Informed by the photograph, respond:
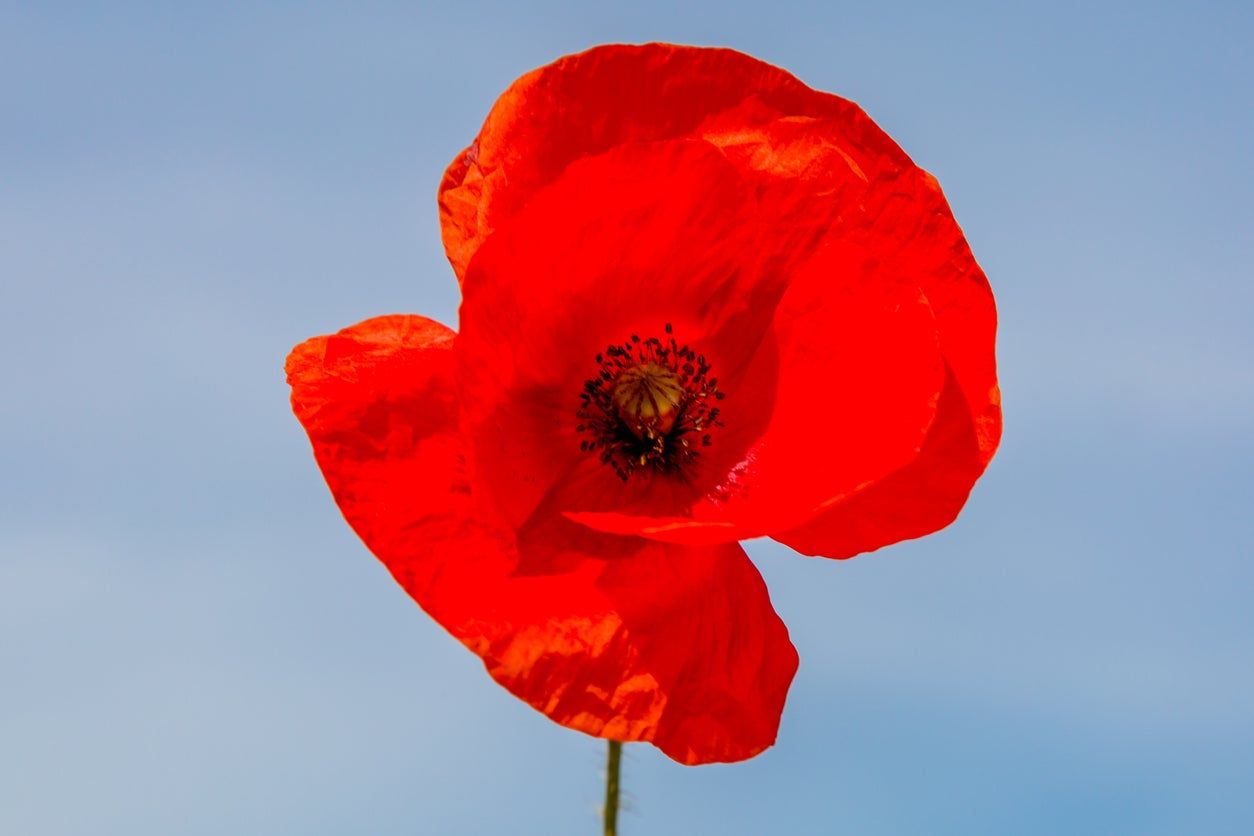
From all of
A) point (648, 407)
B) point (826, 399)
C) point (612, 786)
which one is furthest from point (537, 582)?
point (826, 399)

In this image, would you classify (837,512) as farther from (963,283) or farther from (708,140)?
(708,140)

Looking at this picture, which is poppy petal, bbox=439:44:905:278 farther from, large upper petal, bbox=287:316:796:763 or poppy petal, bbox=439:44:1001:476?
large upper petal, bbox=287:316:796:763

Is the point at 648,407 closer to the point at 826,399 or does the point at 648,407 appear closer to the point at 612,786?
the point at 826,399

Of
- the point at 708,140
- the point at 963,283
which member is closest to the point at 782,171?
the point at 708,140

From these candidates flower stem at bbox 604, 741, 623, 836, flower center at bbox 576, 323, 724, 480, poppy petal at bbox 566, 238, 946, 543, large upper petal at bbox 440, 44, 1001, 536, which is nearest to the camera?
flower stem at bbox 604, 741, 623, 836

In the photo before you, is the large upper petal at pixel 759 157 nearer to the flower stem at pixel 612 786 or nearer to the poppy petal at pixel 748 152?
the poppy petal at pixel 748 152

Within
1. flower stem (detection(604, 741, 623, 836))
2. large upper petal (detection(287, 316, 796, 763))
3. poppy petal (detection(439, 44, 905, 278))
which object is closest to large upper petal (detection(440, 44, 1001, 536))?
poppy petal (detection(439, 44, 905, 278))

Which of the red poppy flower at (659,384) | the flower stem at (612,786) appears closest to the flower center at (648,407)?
the red poppy flower at (659,384)
